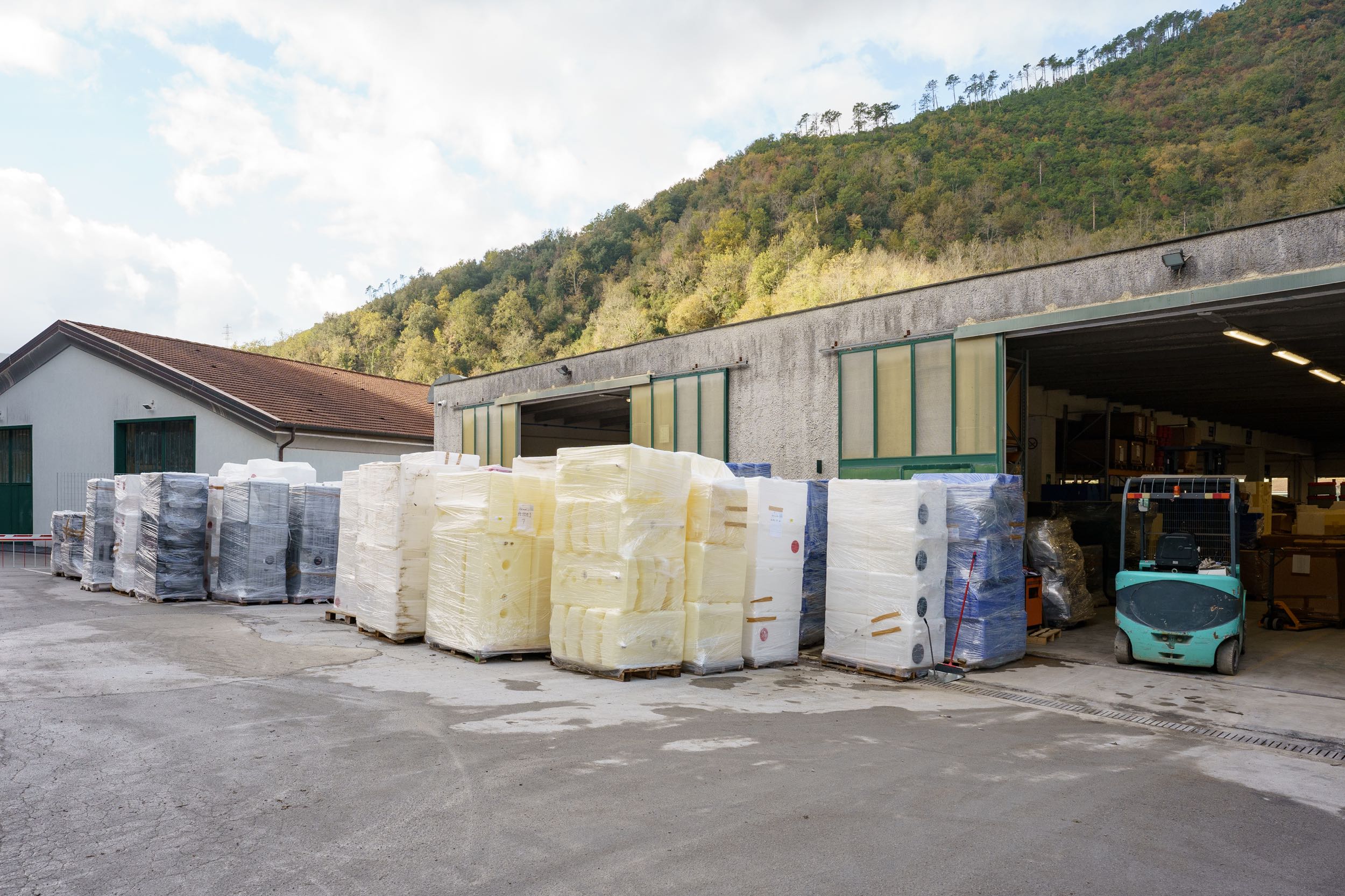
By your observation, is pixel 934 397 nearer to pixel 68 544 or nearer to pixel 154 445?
pixel 68 544

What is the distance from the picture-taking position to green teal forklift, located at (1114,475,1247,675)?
27.9 ft

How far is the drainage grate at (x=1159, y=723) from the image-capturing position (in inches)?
245

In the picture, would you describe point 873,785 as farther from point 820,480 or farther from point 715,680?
point 820,480

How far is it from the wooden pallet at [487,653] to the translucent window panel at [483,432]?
9439 millimetres

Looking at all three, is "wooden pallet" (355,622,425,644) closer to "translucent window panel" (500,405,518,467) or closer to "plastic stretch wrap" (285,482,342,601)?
"plastic stretch wrap" (285,482,342,601)

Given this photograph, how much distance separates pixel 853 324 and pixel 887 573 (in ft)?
15.8

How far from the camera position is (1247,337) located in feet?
36.8


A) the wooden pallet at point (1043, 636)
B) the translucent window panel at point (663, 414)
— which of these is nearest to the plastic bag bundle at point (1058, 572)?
the wooden pallet at point (1043, 636)

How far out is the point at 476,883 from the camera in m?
3.77

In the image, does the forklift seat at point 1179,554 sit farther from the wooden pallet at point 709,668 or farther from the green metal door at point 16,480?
the green metal door at point 16,480

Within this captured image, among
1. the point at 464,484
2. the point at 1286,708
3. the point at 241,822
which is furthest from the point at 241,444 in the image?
the point at 1286,708

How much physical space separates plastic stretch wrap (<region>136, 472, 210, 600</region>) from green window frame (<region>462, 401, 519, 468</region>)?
553 centimetres

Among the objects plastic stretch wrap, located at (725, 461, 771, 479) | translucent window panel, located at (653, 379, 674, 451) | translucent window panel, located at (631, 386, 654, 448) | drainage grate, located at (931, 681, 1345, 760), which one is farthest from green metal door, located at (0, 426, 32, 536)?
drainage grate, located at (931, 681, 1345, 760)

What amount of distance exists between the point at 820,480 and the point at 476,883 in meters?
7.61
